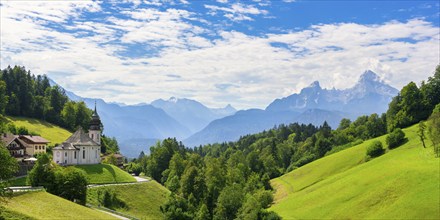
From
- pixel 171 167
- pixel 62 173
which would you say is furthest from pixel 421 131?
pixel 62 173

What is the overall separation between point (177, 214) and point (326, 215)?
2491 centimetres

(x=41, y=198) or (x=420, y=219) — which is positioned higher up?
(x=41, y=198)

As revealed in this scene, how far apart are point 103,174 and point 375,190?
171 ft

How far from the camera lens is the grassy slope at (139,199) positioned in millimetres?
73562

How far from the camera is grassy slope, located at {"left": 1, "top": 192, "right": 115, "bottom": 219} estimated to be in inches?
1704

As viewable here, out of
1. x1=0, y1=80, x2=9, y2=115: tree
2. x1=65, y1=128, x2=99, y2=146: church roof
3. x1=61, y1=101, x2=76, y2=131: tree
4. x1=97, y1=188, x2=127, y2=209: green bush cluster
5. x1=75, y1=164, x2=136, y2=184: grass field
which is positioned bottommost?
x1=97, y1=188, x2=127, y2=209: green bush cluster

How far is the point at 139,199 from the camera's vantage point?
8088cm

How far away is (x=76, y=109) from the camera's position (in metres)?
147

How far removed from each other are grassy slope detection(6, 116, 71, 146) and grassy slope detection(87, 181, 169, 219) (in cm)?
4702

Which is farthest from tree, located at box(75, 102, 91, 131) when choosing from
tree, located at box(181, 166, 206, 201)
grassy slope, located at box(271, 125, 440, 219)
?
grassy slope, located at box(271, 125, 440, 219)

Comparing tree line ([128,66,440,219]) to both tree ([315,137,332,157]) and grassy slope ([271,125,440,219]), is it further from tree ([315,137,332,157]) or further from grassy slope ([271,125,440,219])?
grassy slope ([271,125,440,219])

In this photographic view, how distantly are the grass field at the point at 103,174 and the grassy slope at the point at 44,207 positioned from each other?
30833mm

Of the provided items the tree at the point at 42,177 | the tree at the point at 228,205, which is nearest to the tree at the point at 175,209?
the tree at the point at 228,205

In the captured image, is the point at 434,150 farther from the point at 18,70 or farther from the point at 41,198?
the point at 18,70
